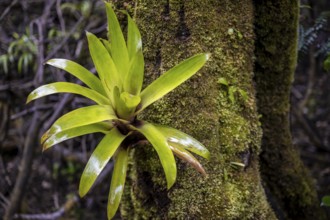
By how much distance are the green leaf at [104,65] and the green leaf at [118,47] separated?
0.03 meters

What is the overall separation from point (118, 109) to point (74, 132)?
0.47ft

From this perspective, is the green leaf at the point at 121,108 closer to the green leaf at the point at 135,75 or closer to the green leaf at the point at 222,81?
the green leaf at the point at 135,75

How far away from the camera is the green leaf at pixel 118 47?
43.7 inches

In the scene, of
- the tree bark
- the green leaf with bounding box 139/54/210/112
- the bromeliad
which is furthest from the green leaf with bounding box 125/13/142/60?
the tree bark

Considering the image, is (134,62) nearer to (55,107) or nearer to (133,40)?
(133,40)

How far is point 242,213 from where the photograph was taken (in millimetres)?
1156

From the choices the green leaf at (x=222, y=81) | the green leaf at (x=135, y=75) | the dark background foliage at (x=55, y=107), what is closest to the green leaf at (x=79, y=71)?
the green leaf at (x=135, y=75)

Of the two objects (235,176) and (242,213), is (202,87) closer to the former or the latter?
(235,176)

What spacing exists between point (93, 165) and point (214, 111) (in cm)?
42

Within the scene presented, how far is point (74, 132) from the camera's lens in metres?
1.08

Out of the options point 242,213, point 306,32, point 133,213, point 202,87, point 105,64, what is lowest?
point 133,213

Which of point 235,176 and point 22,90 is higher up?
point 235,176

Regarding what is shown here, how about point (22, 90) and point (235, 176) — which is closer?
point (235, 176)

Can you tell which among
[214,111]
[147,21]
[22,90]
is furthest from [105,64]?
[22,90]
